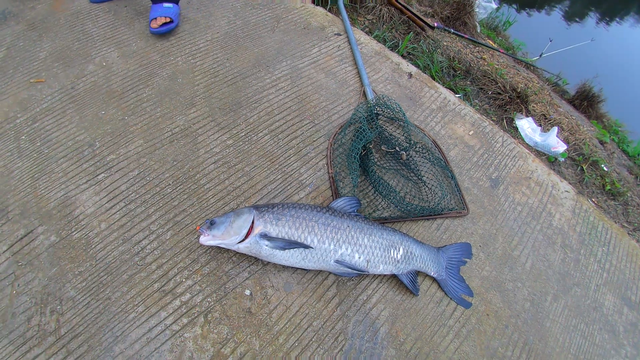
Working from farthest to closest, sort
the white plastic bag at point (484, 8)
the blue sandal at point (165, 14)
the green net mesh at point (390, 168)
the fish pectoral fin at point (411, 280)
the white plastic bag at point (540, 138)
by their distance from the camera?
the white plastic bag at point (484, 8) → the white plastic bag at point (540, 138) → the blue sandal at point (165, 14) → the green net mesh at point (390, 168) → the fish pectoral fin at point (411, 280)

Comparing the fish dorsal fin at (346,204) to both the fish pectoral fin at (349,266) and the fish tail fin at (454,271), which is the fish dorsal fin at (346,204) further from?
the fish tail fin at (454,271)

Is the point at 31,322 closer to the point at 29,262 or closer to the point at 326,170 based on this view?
the point at 29,262

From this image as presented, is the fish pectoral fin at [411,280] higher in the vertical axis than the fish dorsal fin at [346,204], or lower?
lower

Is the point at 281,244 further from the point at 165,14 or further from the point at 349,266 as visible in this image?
the point at 165,14

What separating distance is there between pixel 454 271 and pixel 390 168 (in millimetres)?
1004

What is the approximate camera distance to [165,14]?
3348 millimetres

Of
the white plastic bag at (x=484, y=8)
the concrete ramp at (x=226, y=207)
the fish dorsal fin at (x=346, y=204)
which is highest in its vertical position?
the white plastic bag at (x=484, y=8)

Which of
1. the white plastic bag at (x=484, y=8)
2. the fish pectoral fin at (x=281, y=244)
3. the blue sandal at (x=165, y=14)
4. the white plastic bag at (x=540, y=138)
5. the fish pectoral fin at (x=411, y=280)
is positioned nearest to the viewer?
the fish pectoral fin at (x=281, y=244)

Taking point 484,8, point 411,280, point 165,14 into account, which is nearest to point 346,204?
point 411,280

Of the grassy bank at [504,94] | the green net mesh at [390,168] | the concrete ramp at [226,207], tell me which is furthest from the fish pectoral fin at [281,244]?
the grassy bank at [504,94]

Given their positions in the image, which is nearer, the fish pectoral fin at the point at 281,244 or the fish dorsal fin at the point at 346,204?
the fish pectoral fin at the point at 281,244

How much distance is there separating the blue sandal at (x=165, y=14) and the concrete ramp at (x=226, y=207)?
101 millimetres

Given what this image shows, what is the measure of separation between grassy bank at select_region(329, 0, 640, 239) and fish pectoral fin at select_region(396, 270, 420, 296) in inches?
103

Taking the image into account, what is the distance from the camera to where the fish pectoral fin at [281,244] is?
2154mm
